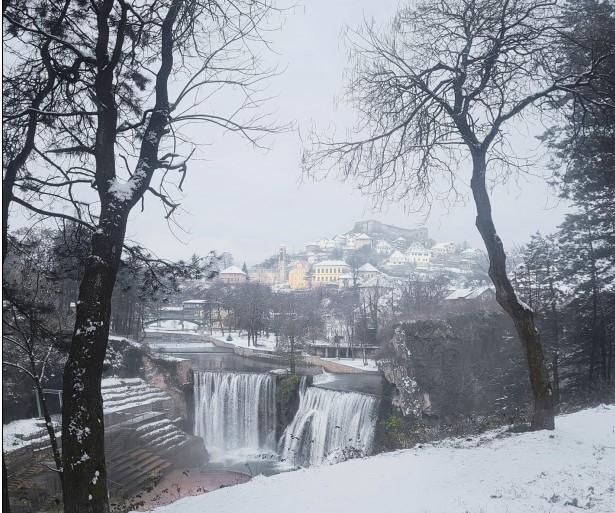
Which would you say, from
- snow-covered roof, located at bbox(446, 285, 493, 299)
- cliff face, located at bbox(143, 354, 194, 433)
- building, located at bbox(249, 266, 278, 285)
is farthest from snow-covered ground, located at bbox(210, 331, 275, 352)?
building, located at bbox(249, 266, 278, 285)

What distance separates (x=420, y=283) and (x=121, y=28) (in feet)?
135

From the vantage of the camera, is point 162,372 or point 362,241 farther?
point 362,241

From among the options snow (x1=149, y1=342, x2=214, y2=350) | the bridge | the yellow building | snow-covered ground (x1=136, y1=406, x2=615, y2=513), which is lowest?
snow (x1=149, y1=342, x2=214, y2=350)

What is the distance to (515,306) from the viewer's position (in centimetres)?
617

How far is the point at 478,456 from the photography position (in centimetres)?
540

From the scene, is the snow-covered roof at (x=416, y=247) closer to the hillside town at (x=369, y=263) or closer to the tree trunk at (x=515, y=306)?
the hillside town at (x=369, y=263)

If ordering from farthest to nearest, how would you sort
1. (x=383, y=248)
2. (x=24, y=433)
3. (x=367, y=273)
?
(x=383, y=248)
(x=367, y=273)
(x=24, y=433)

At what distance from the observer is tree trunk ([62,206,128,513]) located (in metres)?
3.15

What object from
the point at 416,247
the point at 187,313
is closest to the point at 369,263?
the point at 416,247

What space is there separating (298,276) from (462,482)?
7232cm

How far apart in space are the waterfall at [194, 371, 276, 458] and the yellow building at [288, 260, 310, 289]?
46.4m

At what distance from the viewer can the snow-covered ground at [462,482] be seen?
3.84 meters

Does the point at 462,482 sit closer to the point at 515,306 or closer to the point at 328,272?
the point at 515,306

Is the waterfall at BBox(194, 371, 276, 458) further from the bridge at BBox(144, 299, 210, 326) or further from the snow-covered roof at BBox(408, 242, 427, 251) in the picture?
the snow-covered roof at BBox(408, 242, 427, 251)
